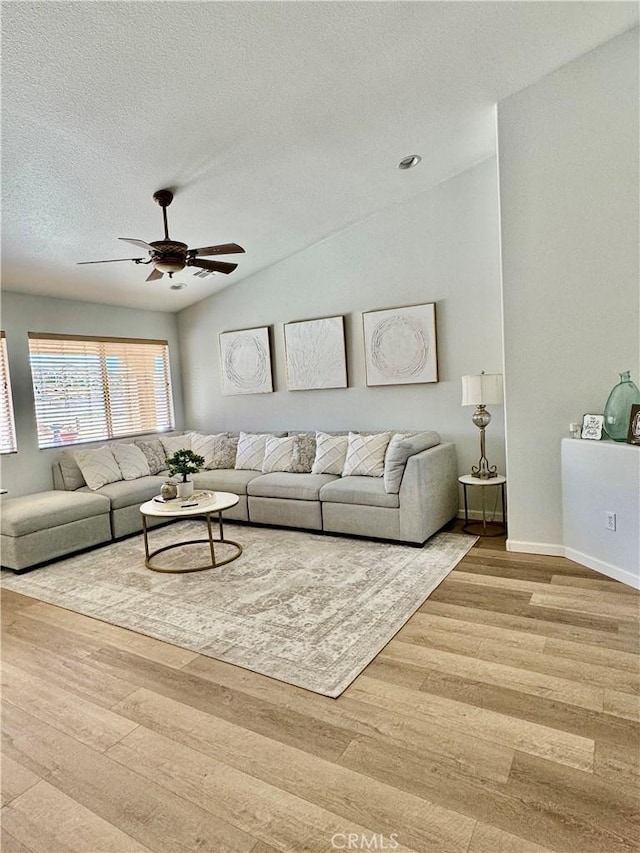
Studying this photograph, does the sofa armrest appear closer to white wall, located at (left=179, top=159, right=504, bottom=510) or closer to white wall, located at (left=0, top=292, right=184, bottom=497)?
white wall, located at (left=179, top=159, right=504, bottom=510)

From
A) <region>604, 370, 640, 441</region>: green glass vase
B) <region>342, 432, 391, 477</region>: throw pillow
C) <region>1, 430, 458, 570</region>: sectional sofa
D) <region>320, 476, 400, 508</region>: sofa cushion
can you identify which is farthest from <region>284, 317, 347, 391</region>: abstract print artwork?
<region>604, 370, 640, 441</region>: green glass vase

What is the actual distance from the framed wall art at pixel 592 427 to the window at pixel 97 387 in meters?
4.90

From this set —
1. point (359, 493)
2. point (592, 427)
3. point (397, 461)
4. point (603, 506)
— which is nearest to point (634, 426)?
point (592, 427)

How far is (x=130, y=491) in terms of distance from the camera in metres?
4.84

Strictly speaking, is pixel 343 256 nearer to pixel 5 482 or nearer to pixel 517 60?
pixel 517 60

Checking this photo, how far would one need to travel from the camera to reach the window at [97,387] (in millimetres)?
5152

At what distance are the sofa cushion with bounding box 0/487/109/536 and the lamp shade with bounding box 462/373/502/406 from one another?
343 cm

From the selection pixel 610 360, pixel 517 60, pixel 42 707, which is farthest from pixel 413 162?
pixel 42 707

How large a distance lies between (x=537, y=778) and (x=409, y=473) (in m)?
2.46

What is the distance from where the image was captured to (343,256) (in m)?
5.27

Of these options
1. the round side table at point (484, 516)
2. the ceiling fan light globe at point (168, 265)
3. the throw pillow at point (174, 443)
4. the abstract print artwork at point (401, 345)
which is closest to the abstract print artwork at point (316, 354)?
the abstract print artwork at point (401, 345)

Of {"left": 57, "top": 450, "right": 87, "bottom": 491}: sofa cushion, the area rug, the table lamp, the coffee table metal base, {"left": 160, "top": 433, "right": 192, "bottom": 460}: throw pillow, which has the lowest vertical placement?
the area rug

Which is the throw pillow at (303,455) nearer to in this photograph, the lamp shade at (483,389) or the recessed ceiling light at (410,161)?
the lamp shade at (483,389)

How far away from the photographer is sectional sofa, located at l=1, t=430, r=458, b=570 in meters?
4.04
